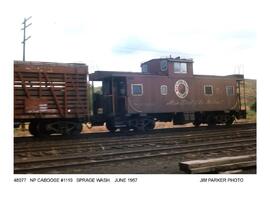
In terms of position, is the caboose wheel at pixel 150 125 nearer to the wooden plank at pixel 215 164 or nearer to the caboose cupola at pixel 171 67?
the caboose cupola at pixel 171 67

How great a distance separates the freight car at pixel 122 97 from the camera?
13.1 m

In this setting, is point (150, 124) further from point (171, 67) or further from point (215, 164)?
point (215, 164)

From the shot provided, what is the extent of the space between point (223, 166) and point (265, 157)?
960 millimetres

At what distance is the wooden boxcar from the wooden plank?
771cm

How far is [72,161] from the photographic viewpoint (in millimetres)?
8969

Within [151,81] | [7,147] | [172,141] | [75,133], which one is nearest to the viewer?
[7,147]

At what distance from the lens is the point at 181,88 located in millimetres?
17422

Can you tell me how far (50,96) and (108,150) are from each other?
14.1ft

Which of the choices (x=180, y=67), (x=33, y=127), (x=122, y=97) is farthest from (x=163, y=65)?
(x=33, y=127)

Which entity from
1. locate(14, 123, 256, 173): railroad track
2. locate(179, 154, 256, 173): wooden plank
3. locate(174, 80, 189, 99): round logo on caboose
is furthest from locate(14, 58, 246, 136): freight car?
locate(179, 154, 256, 173): wooden plank

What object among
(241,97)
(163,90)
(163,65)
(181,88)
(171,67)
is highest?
(163,65)

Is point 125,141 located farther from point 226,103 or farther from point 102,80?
point 226,103

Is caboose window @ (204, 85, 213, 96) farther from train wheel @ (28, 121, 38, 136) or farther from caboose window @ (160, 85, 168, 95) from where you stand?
train wheel @ (28, 121, 38, 136)
